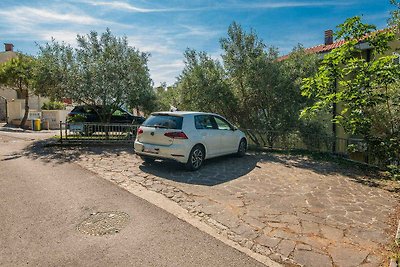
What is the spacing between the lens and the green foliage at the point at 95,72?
11.4 m

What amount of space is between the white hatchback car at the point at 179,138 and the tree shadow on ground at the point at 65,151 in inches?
103

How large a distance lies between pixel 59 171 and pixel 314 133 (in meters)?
10.2

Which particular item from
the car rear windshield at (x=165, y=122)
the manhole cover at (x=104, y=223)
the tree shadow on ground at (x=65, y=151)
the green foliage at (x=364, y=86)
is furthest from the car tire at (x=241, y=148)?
the manhole cover at (x=104, y=223)

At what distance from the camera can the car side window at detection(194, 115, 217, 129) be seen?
748 centimetres

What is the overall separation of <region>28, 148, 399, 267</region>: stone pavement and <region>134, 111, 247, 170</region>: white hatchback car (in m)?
0.45

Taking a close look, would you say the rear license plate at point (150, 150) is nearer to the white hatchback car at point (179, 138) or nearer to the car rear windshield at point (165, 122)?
the white hatchback car at point (179, 138)

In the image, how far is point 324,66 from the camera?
7508 mm


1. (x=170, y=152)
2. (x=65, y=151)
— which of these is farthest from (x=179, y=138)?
(x=65, y=151)

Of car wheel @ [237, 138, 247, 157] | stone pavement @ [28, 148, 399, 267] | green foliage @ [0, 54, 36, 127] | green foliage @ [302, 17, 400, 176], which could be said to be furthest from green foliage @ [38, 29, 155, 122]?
green foliage @ [0, 54, 36, 127]

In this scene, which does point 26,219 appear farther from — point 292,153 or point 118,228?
point 292,153

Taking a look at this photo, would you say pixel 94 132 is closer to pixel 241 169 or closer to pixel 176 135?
pixel 176 135

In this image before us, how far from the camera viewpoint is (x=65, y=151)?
385 inches

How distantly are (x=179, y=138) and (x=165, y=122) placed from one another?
67cm

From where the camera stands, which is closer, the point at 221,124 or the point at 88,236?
the point at 88,236
